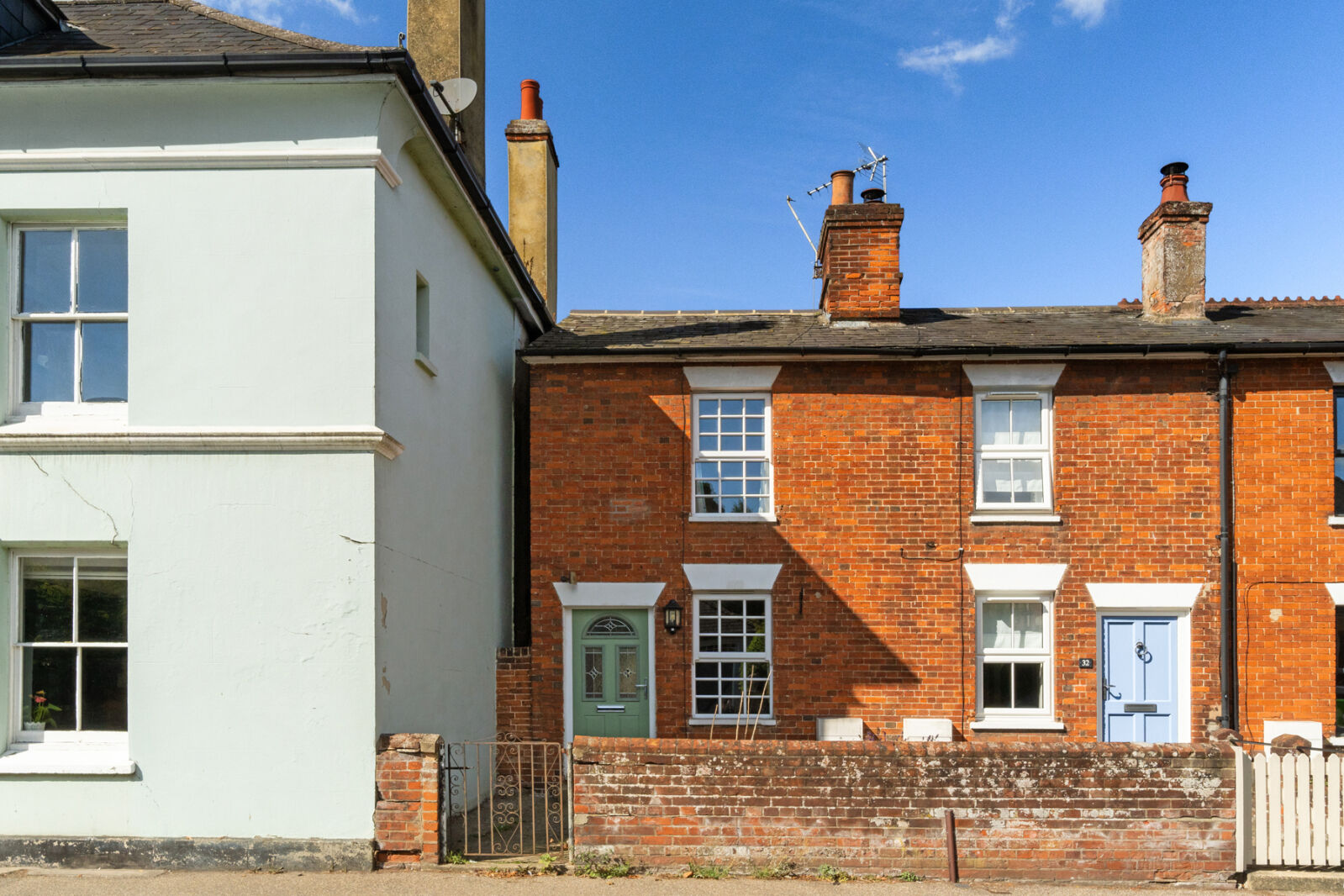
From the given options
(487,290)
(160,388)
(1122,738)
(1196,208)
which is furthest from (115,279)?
(1196,208)

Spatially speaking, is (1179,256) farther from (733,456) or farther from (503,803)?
(503,803)

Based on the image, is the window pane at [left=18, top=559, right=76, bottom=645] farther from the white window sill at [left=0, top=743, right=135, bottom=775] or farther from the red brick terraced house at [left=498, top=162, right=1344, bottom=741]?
the red brick terraced house at [left=498, top=162, right=1344, bottom=741]

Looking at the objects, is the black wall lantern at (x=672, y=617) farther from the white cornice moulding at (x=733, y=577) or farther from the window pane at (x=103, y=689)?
the window pane at (x=103, y=689)

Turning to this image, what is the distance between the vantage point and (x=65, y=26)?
31.1 ft

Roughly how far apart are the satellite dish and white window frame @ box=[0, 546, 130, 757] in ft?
22.4

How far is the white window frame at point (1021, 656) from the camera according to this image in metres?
12.1

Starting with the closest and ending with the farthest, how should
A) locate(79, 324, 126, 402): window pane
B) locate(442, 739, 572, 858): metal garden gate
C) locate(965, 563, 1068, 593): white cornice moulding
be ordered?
locate(442, 739, 572, 858): metal garden gate, locate(79, 324, 126, 402): window pane, locate(965, 563, 1068, 593): white cornice moulding

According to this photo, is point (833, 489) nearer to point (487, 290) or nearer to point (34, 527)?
point (487, 290)

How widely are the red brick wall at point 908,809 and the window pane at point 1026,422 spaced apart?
5371 mm

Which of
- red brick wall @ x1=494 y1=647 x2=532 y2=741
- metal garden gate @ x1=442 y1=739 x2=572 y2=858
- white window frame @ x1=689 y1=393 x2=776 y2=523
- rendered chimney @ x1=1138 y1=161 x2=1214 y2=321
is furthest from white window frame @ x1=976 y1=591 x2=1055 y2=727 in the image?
red brick wall @ x1=494 y1=647 x2=532 y2=741

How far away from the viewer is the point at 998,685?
1227cm

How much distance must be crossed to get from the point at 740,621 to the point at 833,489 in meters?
2.07

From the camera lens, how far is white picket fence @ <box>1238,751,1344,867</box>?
786cm

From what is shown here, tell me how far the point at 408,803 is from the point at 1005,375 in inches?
345
